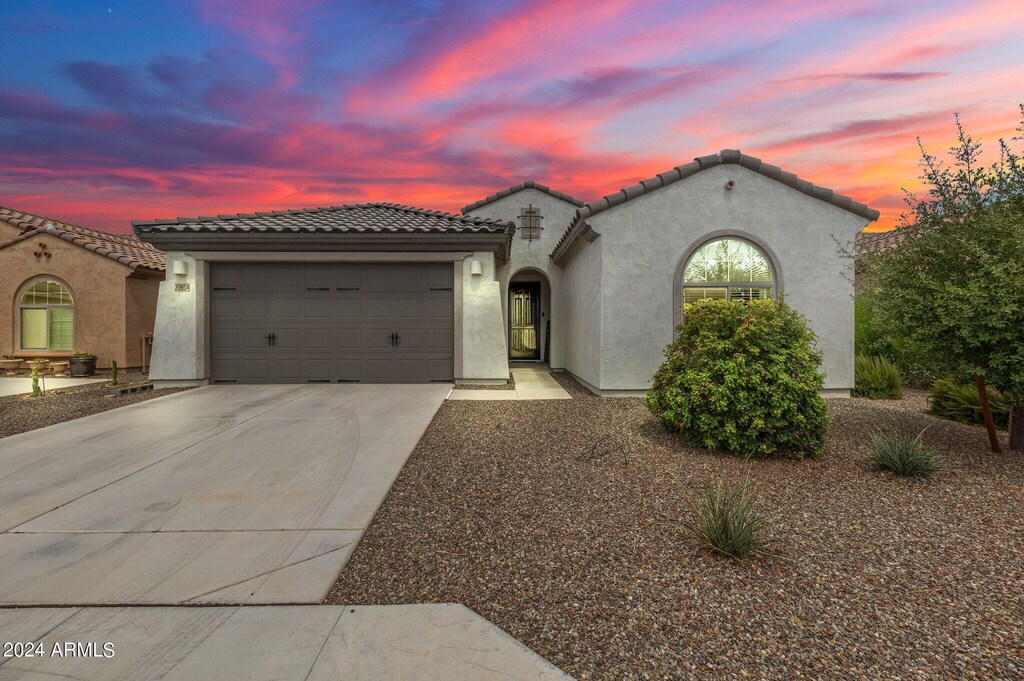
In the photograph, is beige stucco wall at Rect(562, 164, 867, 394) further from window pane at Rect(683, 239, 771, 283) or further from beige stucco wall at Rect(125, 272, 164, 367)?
beige stucco wall at Rect(125, 272, 164, 367)

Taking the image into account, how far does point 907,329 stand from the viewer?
5.31 meters

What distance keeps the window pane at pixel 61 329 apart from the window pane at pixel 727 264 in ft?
55.6

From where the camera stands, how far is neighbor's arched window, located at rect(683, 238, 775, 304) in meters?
Result: 8.88

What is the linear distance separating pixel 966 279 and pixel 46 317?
2042cm

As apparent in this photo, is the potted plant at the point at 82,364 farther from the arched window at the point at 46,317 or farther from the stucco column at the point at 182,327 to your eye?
the stucco column at the point at 182,327

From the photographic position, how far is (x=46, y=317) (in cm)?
1333

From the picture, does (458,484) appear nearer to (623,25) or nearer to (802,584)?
(802,584)

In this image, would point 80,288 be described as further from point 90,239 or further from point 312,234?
point 312,234

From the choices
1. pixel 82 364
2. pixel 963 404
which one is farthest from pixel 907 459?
pixel 82 364

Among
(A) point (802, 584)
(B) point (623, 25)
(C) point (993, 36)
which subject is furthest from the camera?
(B) point (623, 25)

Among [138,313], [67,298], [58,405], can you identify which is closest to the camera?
[58,405]

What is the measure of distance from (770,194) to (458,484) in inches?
326

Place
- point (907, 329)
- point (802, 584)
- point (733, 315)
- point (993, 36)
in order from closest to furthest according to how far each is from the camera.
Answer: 1. point (802, 584)
2. point (907, 329)
3. point (733, 315)
4. point (993, 36)

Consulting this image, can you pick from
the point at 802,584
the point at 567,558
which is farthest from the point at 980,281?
the point at 567,558
